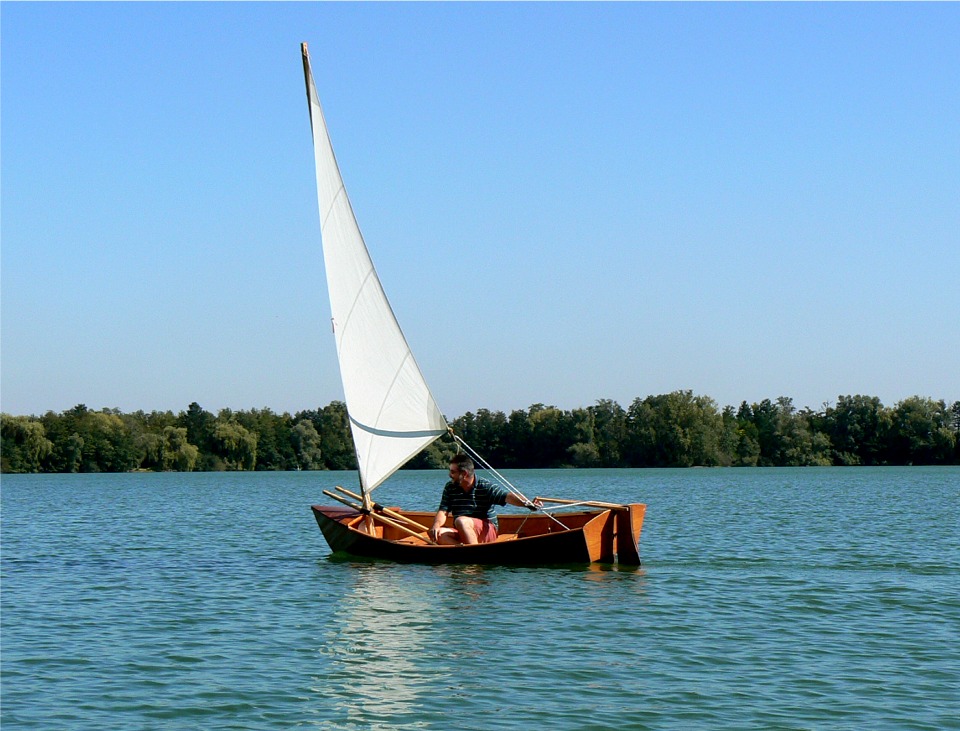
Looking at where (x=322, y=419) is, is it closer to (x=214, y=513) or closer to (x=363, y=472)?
(x=214, y=513)

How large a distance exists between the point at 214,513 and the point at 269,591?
24827mm

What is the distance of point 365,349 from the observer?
21453mm

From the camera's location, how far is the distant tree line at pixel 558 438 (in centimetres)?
10869

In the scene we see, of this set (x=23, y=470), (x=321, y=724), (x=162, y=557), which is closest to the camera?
(x=321, y=724)

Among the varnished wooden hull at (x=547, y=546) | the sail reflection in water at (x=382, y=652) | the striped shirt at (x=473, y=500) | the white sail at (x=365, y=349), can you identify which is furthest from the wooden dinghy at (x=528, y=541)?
the sail reflection in water at (x=382, y=652)

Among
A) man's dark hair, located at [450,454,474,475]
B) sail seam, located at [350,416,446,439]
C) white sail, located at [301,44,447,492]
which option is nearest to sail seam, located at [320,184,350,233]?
white sail, located at [301,44,447,492]

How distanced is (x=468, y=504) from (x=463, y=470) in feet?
2.66

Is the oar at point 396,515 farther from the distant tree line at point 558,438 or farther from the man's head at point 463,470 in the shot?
the distant tree line at point 558,438

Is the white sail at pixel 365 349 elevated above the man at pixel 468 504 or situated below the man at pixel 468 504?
above

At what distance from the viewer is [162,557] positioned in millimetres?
24078

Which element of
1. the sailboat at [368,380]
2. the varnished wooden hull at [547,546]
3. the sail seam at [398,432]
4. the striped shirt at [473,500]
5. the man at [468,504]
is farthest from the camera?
the sail seam at [398,432]

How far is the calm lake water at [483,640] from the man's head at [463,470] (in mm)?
1516

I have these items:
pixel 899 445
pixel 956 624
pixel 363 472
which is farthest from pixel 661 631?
pixel 899 445

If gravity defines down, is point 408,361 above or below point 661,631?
above
